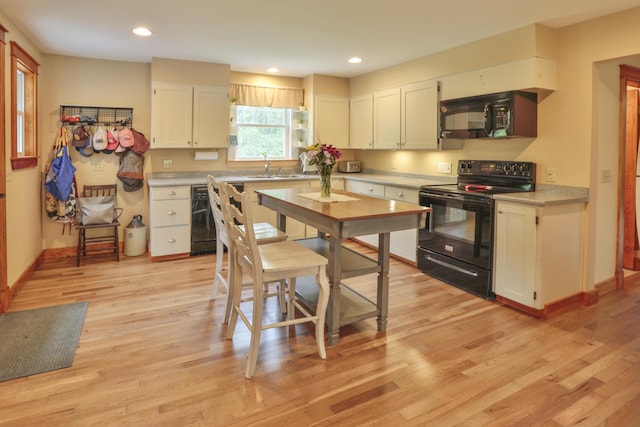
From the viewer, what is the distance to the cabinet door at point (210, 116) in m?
4.95

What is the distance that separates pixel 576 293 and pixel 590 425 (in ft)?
5.75

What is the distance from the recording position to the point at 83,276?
4066mm

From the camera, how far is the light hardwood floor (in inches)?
77.3

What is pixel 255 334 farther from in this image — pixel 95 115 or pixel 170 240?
pixel 95 115

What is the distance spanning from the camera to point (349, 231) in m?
2.43

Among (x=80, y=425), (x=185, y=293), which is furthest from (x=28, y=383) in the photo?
(x=185, y=293)

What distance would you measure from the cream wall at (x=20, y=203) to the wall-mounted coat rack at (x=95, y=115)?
269 millimetres

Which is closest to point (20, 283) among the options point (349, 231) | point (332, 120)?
point (349, 231)

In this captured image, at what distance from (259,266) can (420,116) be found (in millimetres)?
3036

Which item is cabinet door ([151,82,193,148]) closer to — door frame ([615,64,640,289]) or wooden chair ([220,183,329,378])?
wooden chair ([220,183,329,378])

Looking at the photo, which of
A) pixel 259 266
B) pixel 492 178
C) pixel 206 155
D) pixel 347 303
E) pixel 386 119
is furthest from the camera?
pixel 206 155

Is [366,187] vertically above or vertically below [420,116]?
below

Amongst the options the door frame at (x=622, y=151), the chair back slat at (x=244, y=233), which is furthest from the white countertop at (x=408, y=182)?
the chair back slat at (x=244, y=233)

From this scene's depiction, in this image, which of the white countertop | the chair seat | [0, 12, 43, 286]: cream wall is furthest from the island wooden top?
[0, 12, 43, 286]: cream wall
